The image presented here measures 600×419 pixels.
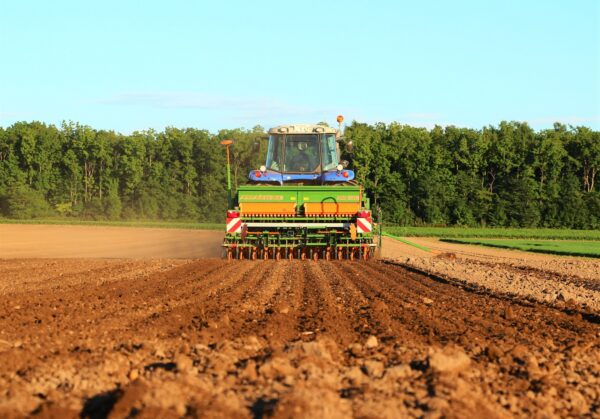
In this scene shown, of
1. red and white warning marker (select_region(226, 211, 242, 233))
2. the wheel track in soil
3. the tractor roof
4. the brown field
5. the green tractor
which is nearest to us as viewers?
the brown field

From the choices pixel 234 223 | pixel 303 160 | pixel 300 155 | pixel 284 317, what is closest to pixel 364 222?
pixel 303 160

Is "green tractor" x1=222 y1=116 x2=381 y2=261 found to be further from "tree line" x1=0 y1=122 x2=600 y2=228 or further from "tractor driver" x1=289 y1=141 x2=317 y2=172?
"tree line" x1=0 y1=122 x2=600 y2=228

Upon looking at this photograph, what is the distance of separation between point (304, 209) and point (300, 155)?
1983mm

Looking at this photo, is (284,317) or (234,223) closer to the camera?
(284,317)

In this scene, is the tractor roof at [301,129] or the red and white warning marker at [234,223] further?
the tractor roof at [301,129]

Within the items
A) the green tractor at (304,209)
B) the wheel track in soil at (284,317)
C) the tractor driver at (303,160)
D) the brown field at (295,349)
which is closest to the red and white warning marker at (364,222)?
the green tractor at (304,209)

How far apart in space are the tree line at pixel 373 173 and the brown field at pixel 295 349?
180 feet

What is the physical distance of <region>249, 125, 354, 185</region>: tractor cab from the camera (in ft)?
69.8

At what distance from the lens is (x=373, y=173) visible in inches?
2874

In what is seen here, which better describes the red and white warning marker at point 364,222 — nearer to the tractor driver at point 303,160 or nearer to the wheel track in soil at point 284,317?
the tractor driver at point 303,160

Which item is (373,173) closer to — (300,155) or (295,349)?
(300,155)

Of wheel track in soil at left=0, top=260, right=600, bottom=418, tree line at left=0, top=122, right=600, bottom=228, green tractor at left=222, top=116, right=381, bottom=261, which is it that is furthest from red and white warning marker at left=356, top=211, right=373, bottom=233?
tree line at left=0, top=122, right=600, bottom=228

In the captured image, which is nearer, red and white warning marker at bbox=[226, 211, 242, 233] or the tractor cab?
red and white warning marker at bbox=[226, 211, 242, 233]

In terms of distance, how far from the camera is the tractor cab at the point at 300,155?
21.3m
